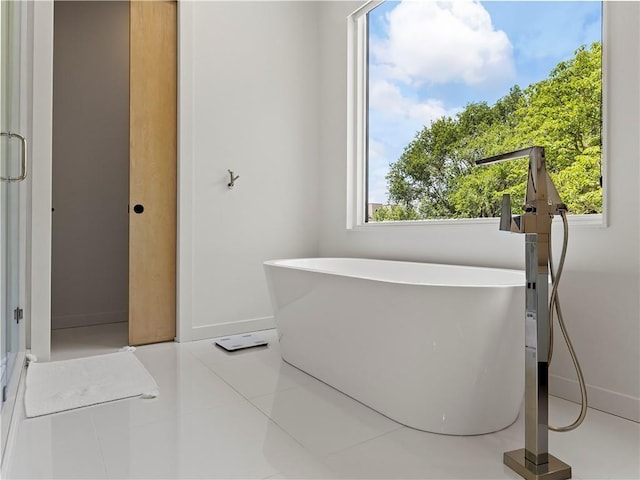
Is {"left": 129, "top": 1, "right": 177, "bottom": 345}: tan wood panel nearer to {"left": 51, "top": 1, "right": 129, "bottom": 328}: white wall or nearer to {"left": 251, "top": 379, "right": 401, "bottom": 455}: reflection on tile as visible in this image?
{"left": 51, "top": 1, "right": 129, "bottom": 328}: white wall

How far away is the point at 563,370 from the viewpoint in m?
1.94

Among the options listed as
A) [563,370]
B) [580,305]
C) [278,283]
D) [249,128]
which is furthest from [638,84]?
[249,128]

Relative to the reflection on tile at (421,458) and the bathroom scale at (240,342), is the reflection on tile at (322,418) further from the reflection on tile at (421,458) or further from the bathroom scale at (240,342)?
the bathroom scale at (240,342)

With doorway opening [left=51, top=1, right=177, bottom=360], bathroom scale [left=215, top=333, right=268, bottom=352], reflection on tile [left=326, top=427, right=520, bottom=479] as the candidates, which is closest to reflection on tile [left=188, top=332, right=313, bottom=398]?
bathroom scale [left=215, top=333, right=268, bottom=352]

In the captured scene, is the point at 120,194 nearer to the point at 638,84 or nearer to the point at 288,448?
the point at 288,448

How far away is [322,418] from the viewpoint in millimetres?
1720

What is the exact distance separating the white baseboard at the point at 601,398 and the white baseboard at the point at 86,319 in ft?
10.7

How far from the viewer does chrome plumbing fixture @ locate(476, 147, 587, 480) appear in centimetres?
131

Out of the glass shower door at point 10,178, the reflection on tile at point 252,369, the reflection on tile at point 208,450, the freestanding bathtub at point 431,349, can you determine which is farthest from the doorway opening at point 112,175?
the freestanding bathtub at point 431,349

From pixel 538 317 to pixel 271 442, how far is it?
40.1 inches

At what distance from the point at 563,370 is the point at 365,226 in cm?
167

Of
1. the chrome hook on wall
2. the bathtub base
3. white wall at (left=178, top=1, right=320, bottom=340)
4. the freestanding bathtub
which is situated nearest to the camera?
the bathtub base

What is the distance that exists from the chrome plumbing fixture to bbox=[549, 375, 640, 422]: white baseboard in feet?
1.91

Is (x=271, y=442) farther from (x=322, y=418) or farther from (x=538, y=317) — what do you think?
(x=538, y=317)
